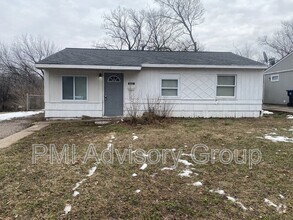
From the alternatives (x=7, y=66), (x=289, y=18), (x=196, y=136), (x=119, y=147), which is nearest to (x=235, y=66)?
(x=196, y=136)

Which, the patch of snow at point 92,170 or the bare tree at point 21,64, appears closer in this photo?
the patch of snow at point 92,170

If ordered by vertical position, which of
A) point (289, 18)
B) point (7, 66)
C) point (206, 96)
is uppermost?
point (289, 18)

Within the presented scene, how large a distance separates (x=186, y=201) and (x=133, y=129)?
5.02 meters

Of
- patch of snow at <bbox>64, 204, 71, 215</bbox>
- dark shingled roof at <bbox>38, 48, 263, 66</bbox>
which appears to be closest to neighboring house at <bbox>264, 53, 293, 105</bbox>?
dark shingled roof at <bbox>38, 48, 263, 66</bbox>

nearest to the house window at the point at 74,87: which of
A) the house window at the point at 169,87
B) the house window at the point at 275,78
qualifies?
the house window at the point at 169,87

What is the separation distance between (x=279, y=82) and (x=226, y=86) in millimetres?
11124

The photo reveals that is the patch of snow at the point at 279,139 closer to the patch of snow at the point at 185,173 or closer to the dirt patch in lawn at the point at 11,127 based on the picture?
the patch of snow at the point at 185,173

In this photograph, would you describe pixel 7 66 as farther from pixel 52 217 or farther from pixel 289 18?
pixel 289 18

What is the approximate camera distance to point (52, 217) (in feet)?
8.94

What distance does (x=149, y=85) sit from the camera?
11.2 metres

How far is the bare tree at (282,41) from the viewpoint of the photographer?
3450 centimetres

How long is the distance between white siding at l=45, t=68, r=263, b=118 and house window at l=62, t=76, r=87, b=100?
0.62ft

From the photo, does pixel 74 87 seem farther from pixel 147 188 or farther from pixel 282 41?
pixel 282 41

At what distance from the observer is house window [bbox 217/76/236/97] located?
11.5 metres
